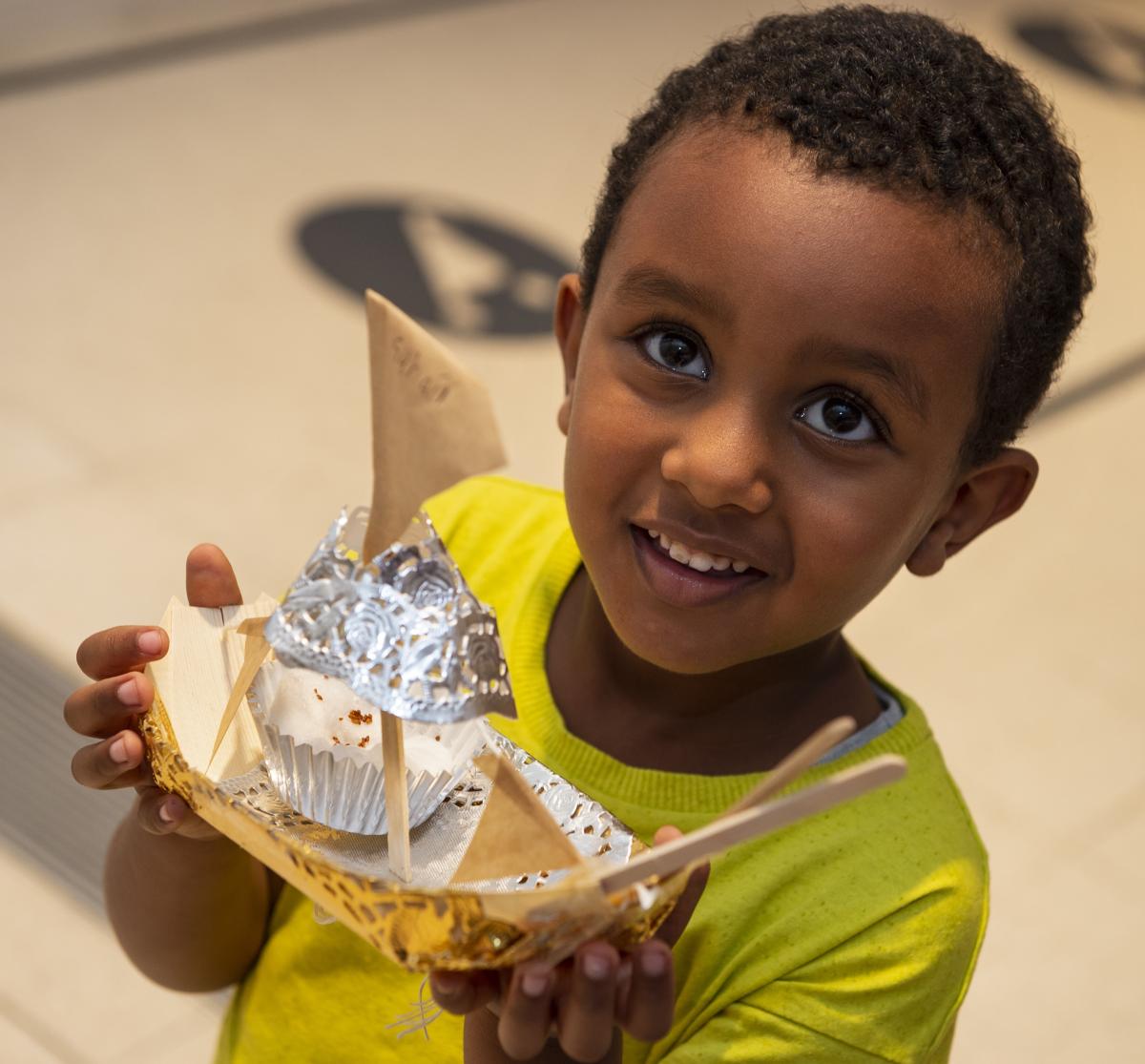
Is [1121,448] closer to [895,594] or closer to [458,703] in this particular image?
[895,594]

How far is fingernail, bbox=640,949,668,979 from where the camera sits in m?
0.60

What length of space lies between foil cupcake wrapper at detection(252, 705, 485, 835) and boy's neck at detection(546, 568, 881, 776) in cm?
20

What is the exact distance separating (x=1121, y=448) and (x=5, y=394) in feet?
5.08

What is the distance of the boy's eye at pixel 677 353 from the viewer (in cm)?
73

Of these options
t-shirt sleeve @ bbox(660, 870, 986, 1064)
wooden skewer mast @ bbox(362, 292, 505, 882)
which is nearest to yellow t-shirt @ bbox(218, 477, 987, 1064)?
t-shirt sleeve @ bbox(660, 870, 986, 1064)

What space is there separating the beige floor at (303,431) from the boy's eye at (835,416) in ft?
3.09

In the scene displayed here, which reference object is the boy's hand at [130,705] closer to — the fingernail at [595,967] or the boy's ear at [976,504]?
the fingernail at [595,967]

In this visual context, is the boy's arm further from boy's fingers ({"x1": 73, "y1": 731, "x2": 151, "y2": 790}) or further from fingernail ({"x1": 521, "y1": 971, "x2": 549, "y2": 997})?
fingernail ({"x1": 521, "y1": 971, "x2": 549, "y2": 997})

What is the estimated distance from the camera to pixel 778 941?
80 centimetres

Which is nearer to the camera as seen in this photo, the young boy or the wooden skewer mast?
the wooden skewer mast

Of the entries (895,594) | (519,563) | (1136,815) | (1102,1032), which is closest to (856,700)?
(519,563)

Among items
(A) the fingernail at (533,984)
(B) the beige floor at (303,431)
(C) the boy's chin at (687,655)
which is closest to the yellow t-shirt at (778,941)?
(C) the boy's chin at (687,655)

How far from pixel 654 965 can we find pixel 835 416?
25 cm

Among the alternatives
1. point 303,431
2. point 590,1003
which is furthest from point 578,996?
point 303,431
